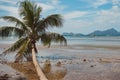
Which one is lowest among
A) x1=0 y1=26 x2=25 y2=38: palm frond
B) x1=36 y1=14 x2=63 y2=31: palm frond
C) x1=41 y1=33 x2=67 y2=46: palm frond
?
x1=41 y1=33 x2=67 y2=46: palm frond

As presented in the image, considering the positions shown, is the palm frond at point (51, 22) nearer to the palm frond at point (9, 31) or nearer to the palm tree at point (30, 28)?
the palm tree at point (30, 28)

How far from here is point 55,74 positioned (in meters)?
15.1

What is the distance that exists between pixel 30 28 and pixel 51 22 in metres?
1.59

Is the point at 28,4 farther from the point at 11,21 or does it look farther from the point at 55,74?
the point at 55,74

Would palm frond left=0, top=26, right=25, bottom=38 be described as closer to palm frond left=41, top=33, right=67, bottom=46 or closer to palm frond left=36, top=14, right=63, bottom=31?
palm frond left=36, top=14, right=63, bottom=31

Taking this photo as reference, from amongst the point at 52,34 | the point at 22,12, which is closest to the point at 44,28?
the point at 52,34

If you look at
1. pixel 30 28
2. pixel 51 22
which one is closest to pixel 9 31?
pixel 30 28

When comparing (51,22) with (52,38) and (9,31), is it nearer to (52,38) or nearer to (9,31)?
(52,38)

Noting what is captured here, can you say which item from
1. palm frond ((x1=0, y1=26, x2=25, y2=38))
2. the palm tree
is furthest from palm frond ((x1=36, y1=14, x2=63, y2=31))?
palm frond ((x1=0, y1=26, x2=25, y2=38))

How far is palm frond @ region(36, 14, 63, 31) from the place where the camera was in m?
18.0

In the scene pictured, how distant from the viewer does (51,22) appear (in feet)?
59.4

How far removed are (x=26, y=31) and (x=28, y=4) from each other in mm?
1948

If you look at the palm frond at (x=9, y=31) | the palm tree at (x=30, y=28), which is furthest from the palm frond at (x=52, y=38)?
the palm frond at (x=9, y=31)

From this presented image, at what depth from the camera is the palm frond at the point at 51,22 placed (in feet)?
58.9
